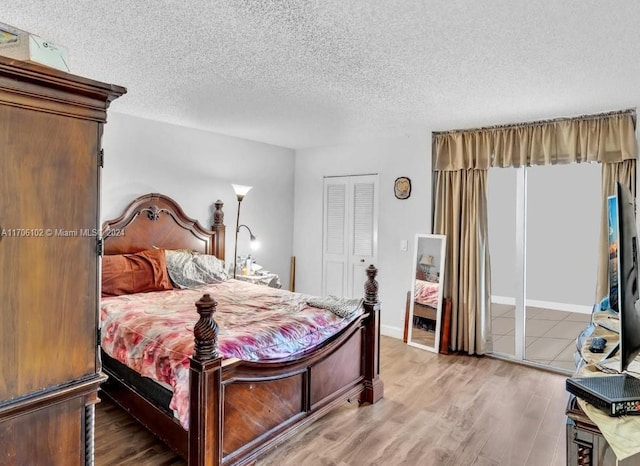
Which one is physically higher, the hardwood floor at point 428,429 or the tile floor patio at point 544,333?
the tile floor patio at point 544,333

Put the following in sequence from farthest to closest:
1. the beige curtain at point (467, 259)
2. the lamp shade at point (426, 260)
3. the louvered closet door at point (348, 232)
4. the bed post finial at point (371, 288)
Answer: the louvered closet door at point (348, 232) < the lamp shade at point (426, 260) < the beige curtain at point (467, 259) < the bed post finial at point (371, 288)

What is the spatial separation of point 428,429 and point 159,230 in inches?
127

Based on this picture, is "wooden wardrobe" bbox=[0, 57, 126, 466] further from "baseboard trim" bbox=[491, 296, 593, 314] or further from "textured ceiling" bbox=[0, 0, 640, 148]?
"baseboard trim" bbox=[491, 296, 593, 314]

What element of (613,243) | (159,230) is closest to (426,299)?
(613,243)

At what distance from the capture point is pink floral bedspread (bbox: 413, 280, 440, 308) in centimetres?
447

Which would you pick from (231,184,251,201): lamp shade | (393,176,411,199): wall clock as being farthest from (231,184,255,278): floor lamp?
(393,176,411,199): wall clock

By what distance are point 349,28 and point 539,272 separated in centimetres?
382

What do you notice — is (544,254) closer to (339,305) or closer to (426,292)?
(426,292)

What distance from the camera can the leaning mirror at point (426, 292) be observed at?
4.43 meters

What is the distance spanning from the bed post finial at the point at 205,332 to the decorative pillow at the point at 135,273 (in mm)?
1990

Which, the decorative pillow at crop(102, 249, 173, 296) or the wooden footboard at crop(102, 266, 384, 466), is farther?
the decorative pillow at crop(102, 249, 173, 296)

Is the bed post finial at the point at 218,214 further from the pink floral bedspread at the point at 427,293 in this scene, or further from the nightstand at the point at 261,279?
the pink floral bedspread at the point at 427,293

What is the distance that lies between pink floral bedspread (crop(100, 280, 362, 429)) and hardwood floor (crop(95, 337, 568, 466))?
0.50 metres

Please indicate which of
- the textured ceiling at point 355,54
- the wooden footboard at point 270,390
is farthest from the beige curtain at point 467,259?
the wooden footboard at point 270,390
